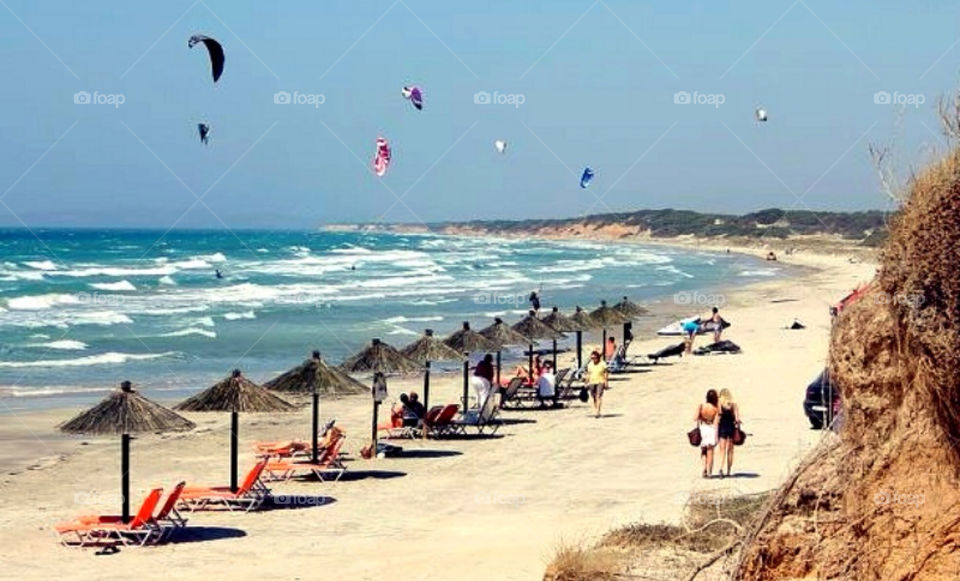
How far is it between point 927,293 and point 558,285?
5611cm

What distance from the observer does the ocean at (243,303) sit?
92.1ft

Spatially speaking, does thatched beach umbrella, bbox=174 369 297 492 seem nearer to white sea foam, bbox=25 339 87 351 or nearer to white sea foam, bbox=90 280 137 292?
white sea foam, bbox=25 339 87 351

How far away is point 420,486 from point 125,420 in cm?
358

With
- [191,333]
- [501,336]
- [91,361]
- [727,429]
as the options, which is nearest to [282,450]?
[727,429]

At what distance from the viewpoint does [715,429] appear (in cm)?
A: 1333

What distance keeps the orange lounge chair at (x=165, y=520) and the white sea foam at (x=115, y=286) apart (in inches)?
1734

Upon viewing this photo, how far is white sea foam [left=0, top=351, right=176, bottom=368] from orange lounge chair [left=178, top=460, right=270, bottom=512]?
622 inches

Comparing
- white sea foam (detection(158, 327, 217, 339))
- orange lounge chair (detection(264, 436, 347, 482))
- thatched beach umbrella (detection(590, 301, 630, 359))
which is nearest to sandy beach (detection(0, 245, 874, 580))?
orange lounge chair (detection(264, 436, 347, 482))

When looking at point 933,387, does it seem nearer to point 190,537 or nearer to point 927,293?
point 927,293

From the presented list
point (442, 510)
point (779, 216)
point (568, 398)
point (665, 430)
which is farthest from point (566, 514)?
point (779, 216)

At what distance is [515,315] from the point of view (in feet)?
135

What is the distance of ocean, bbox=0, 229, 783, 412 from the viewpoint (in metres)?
28.1

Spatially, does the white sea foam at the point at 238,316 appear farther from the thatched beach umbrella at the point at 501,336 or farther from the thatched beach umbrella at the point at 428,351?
the thatched beach umbrella at the point at 428,351

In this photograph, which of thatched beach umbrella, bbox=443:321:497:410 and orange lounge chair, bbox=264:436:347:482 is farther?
thatched beach umbrella, bbox=443:321:497:410
